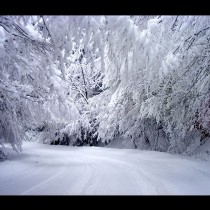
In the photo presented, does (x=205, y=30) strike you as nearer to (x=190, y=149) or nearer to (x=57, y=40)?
(x=57, y=40)

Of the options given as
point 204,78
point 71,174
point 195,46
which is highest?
Answer: point 195,46

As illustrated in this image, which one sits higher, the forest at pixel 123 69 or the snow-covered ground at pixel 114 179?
the forest at pixel 123 69

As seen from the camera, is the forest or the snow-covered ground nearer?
the forest

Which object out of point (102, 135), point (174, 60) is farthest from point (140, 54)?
point (102, 135)

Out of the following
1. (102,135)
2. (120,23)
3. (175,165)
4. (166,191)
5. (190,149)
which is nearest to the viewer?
(120,23)

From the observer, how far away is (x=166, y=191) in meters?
8.26

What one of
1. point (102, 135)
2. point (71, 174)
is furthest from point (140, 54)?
point (102, 135)

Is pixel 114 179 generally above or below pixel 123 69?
below

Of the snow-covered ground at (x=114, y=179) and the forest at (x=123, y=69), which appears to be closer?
the forest at (x=123, y=69)

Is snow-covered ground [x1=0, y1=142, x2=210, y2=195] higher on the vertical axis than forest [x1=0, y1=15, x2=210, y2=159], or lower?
lower

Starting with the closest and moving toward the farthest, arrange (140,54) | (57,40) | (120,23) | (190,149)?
(57,40) → (120,23) → (140,54) → (190,149)

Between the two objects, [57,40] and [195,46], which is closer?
[57,40]

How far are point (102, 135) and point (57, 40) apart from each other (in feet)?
56.5

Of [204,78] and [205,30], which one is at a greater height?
[205,30]
